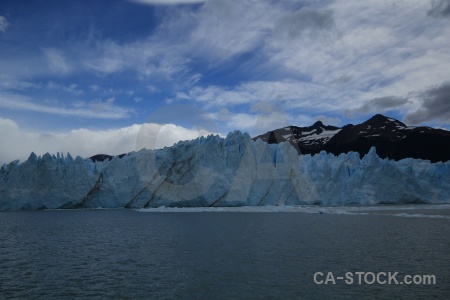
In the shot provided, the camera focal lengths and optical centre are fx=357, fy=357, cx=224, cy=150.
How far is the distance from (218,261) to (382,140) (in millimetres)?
84521

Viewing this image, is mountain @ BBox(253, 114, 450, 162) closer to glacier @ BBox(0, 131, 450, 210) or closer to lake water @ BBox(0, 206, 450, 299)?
glacier @ BBox(0, 131, 450, 210)

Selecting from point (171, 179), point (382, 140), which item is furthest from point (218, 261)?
point (382, 140)

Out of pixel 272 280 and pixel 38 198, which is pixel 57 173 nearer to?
pixel 38 198

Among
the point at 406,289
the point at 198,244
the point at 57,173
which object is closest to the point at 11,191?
the point at 57,173

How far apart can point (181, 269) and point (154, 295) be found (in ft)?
9.04

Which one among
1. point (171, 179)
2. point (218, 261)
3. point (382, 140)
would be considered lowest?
point (218, 261)

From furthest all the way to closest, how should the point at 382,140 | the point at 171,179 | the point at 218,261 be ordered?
the point at 382,140 < the point at 171,179 < the point at 218,261

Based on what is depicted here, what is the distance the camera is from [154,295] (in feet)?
31.5

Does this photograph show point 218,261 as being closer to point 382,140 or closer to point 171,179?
point 171,179

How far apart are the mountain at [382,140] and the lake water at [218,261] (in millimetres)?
45684

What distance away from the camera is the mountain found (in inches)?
3115

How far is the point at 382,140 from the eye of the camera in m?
88.1

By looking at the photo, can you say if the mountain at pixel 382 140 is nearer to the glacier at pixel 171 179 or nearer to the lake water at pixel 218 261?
the glacier at pixel 171 179

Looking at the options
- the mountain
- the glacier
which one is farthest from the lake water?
the mountain
